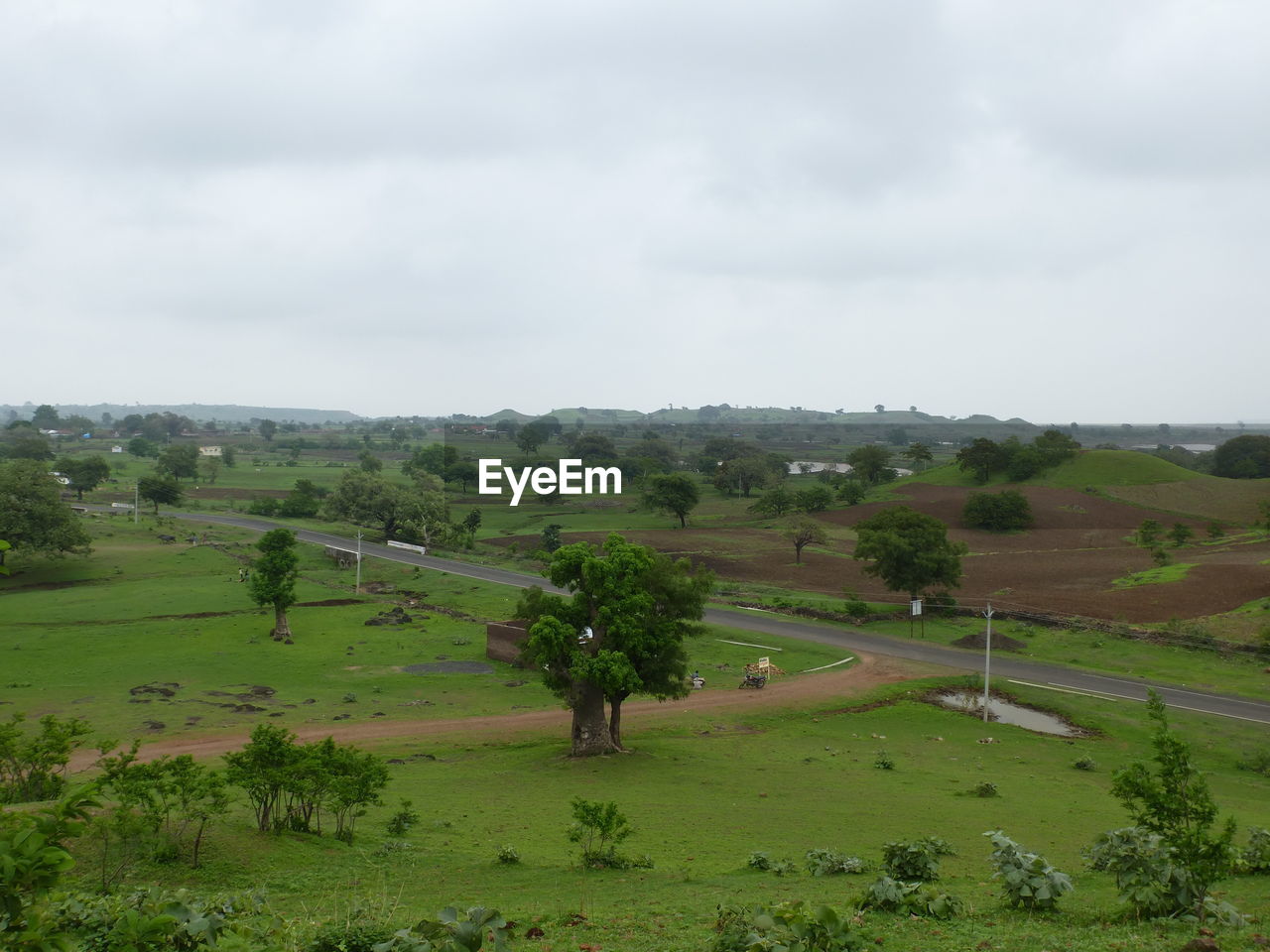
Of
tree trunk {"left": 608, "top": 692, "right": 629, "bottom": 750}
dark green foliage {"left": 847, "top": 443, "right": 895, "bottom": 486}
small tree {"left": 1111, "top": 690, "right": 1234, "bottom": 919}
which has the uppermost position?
dark green foliage {"left": 847, "top": 443, "right": 895, "bottom": 486}

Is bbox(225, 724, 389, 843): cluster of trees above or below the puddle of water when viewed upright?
above

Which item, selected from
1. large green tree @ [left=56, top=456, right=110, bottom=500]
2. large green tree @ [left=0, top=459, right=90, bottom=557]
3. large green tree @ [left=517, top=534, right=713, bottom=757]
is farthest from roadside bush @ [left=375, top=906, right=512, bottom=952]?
large green tree @ [left=56, top=456, right=110, bottom=500]

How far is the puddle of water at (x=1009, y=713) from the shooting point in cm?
3339

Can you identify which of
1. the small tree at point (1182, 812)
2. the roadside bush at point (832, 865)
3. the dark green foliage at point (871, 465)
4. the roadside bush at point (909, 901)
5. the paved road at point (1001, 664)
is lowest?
the paved road at point (1001, 664)

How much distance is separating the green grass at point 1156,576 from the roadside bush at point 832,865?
176 feet

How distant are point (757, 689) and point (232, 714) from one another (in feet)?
69.3

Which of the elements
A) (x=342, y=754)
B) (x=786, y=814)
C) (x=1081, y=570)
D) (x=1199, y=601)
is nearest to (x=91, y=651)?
(x=342, y=754)

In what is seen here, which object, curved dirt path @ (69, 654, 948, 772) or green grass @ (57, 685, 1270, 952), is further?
curved dirt path @ (69, 654, 948, 772)

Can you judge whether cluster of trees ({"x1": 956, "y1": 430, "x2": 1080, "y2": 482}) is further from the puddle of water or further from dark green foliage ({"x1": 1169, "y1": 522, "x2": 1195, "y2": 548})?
the puddle of water

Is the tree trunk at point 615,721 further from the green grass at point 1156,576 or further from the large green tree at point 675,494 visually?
the large green tree at point 675,494

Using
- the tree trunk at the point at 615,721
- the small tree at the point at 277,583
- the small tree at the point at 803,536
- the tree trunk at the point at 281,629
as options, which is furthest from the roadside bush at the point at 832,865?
the small tree at the point at 803,536

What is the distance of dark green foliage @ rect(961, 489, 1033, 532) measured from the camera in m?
90.4

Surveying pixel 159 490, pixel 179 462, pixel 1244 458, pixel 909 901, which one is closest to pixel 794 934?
pixel 909 901

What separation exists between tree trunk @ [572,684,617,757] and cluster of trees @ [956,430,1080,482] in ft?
332
